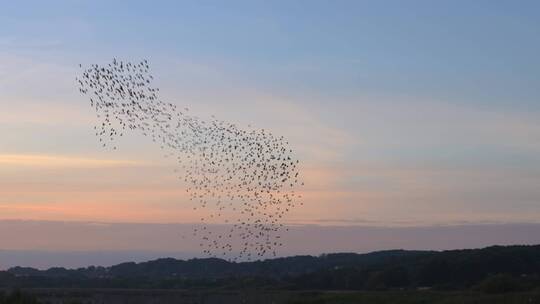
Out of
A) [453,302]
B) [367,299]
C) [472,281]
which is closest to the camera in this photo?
[453,302]

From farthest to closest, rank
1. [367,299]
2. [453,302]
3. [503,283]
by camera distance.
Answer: [503,283], [367,299], [453,302]

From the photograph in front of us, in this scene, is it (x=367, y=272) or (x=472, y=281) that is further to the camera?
(x=367, y=272)

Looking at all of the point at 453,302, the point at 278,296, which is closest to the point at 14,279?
the point at 278,296

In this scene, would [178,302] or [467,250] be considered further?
[467,250]

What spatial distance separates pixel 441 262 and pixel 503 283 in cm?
3590

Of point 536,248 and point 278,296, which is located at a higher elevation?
point 536,248

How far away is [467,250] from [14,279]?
168ft

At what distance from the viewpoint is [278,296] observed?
71.0 meters

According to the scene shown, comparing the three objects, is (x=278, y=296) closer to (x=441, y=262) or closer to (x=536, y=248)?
(x=441, y=262)

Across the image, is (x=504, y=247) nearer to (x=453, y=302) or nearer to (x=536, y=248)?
(x=536, y=248)

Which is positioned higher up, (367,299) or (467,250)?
(467,250)

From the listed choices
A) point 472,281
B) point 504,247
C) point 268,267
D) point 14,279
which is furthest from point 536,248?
point 14,279

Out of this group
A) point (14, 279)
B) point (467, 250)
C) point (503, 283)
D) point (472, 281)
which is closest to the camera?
point (503, 283)

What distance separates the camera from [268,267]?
5310 inches
